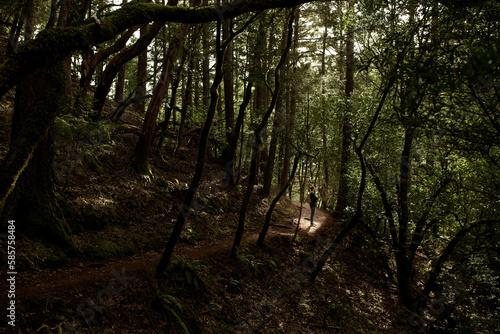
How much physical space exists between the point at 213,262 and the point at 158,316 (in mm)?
2950

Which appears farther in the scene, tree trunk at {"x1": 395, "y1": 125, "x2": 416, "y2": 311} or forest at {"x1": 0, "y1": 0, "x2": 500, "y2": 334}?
tree trunk at {"x1": 395, "y1": 125, "x2": 416, "y2": 311}

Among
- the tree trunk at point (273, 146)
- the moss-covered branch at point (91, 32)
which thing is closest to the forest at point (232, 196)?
the moss-covered branch at point (91, 32)

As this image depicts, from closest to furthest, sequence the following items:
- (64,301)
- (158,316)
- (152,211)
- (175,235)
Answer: (64,301), (158,316), (175,235), (152,211)

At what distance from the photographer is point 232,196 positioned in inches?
575

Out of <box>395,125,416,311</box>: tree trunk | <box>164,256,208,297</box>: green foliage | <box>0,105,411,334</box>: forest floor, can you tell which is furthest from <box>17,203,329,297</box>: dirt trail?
<box>395,125,416,311</box>: tree trunk

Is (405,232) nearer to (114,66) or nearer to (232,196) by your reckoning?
(232,196)

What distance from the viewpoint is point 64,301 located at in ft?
16.4

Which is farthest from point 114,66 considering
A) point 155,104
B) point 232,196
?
point 232,196

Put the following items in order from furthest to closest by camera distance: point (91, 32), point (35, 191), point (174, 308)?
point (35, 191) → point (174, 308) → point (91, 32)

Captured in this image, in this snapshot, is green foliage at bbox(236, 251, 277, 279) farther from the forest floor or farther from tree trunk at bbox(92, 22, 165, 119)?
tree trunk at bbox(92, 22, 165, 119)

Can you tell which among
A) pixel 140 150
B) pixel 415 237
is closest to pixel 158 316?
pixel 140 150

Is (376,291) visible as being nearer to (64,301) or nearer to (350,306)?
(350,306)

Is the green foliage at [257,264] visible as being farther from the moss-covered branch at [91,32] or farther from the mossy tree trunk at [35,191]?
the moss-covered branch at [91,32]

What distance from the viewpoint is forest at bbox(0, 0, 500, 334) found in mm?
4062
